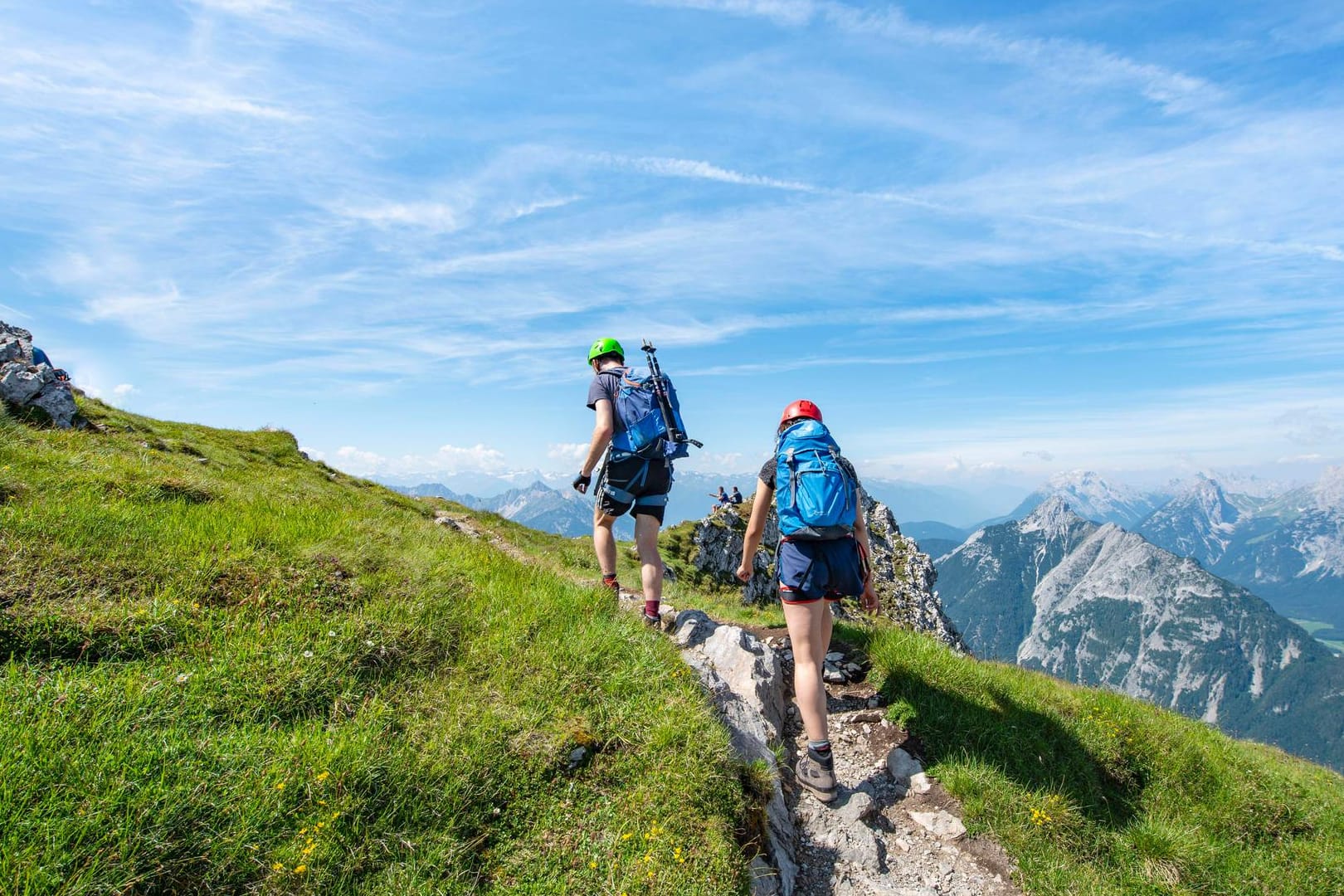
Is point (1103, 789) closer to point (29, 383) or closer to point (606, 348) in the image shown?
point (606, 348)

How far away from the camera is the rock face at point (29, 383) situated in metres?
13.0

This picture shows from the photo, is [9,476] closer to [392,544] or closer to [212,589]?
[212,589]

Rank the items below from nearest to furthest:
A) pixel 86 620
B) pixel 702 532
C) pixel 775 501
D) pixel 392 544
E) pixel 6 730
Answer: pixel 6 730, pixel 86 620, pixel 775 501, pixel 392 544, pixel 702 532

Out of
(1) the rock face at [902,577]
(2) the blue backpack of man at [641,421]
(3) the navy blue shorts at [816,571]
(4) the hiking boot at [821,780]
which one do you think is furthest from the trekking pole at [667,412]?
(1) the rock face at [902,577]

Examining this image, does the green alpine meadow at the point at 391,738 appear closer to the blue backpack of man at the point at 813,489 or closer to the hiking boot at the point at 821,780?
the hiking boot at the point at 821,780

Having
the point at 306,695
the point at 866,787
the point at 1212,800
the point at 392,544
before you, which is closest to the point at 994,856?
the point at 866,787

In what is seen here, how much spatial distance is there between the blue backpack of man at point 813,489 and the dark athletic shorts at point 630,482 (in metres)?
1.78

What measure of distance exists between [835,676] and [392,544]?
684 cm

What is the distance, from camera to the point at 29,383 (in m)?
13.2

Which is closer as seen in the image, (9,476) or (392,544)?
(9,476)

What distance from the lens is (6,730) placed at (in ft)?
11.9

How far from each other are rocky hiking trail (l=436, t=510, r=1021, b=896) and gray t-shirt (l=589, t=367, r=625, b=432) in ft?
10.9

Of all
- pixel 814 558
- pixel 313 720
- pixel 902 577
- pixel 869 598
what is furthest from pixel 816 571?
pixel 902 577

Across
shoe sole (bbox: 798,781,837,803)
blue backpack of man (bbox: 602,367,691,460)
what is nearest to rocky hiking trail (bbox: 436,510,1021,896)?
shoe sole (bbox: 798,781,837,803)
